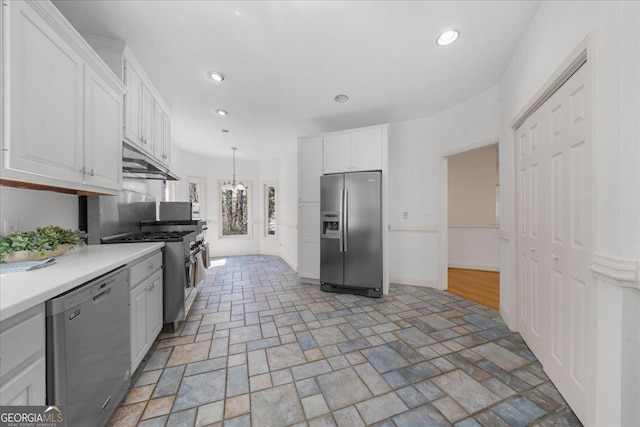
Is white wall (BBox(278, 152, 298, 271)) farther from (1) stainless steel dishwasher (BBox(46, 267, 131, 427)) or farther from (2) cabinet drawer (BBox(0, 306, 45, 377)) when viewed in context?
(2) cabinet drawer (BBox(0, 306, 45, 377))

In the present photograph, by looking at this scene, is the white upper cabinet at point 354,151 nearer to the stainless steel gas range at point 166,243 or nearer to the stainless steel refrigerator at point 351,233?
the stainless steel refrigerator at point 351,233

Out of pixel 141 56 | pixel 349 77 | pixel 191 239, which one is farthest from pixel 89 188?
pixel 349 77

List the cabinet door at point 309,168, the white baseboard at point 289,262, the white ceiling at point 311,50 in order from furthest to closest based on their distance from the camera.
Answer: the white baseboard at point 289,262, the cabinet door at point 309,168, the white ceiling at point 311,50

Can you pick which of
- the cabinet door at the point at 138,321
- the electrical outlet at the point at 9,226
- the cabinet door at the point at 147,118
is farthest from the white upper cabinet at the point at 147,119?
the cabinet door at the point at 138,321

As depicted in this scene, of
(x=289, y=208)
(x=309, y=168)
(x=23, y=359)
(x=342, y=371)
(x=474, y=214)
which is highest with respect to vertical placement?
(x=309, y=168)

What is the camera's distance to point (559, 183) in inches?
61.4

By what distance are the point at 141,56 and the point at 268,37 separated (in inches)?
51.0

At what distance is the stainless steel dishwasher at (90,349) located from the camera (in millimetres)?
958

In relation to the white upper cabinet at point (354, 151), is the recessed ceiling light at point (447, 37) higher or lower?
higher

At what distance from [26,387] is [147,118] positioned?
2442mm

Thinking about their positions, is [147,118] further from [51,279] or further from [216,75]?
[51,279]

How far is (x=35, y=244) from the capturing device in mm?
1352

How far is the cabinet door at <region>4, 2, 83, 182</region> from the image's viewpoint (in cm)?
110

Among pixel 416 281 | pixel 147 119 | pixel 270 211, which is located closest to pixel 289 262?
pixel 270 211
